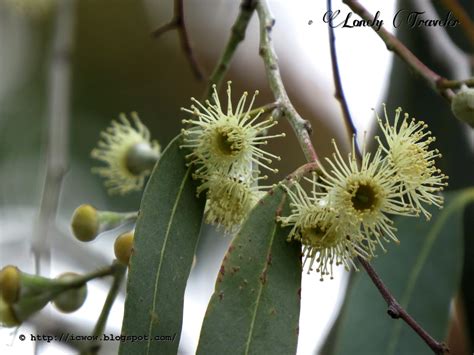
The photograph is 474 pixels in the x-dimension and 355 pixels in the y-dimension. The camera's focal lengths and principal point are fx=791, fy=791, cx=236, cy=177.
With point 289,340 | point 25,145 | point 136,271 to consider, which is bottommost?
point 289,340

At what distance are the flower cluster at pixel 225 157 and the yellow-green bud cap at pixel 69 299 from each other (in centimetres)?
32

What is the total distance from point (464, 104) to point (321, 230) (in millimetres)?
280

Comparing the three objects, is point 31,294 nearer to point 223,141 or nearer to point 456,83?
point 223,141

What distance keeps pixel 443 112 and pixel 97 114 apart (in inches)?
64.4

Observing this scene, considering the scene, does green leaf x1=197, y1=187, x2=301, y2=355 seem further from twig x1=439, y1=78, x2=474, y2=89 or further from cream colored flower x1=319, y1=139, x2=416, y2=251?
twig x1=439, y1=78, x2=474, y2=89

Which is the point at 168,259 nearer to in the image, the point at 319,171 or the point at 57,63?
the point at 319,171

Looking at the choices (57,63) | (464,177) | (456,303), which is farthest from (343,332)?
(57,63)

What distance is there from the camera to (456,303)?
7.24ft

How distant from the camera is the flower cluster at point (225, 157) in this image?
1.24 m

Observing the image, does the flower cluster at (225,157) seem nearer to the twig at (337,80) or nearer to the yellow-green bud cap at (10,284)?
the twig at (337,80)

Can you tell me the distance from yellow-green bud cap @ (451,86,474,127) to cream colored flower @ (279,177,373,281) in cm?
23

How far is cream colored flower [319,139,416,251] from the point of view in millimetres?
1179

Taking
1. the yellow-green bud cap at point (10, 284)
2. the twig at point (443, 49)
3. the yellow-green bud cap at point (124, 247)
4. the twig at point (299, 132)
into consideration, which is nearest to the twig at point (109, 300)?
the yellow-green bud cap at point (124, 247)

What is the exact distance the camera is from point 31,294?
1391 mm
